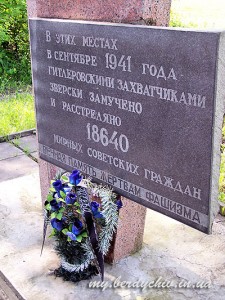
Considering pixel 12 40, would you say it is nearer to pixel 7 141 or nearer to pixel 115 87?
pixel 7 141

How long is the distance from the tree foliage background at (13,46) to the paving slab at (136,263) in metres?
4.10

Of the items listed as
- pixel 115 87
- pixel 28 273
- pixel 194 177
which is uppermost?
pixel 115 87

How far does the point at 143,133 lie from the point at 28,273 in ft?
3.59

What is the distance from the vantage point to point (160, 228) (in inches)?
125

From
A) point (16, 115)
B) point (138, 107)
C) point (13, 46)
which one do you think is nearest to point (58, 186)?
point (138, 107)

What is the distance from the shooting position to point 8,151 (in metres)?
4.59

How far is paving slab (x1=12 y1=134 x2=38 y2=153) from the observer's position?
4.64 meters

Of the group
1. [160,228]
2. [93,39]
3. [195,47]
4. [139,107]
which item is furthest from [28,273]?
[195,47]

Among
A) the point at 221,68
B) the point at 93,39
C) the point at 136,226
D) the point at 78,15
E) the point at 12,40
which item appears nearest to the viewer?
the point at 221,68

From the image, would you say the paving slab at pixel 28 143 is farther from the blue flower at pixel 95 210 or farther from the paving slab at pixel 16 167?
the blue flower at pixel 95 210

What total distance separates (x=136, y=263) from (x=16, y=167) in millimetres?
1786

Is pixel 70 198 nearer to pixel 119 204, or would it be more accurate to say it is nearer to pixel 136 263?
pixel 119 204

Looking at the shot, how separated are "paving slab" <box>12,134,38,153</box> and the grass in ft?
0.65

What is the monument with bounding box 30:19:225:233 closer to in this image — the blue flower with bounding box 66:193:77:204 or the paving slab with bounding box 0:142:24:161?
the blue flower with bounding box 66:193:77:204
